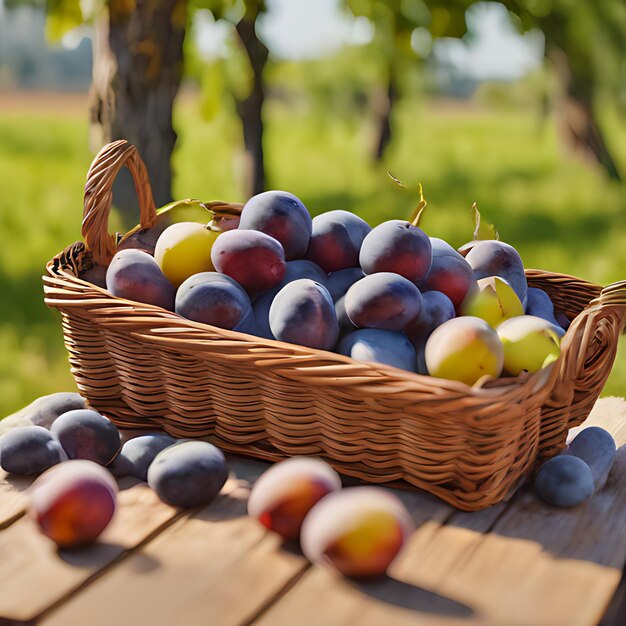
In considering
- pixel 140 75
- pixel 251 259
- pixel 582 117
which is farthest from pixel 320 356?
pixel 582 117

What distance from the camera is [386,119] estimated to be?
7.34 meters

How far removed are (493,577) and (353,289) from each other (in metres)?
0.48

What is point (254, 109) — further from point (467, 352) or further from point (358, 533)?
point (358, 533)

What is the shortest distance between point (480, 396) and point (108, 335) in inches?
26.1

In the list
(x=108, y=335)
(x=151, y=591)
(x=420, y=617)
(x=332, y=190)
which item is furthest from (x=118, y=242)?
(x=332, y=190)

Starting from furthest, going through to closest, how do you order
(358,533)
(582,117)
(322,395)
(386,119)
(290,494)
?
(386,119) → (582,117) → (322,395) → (290,494) → (358,533)

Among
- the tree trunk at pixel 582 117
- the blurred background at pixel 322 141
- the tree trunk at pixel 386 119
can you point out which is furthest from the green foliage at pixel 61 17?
the tree trunk at pixel 582 117

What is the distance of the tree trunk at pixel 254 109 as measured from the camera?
3.73 meters

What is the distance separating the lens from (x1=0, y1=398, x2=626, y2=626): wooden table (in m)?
0.96

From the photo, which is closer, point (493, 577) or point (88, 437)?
point (493, 577)

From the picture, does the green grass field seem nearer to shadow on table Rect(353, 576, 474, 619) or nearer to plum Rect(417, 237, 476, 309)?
plum Rect(417, 237, 476, 309)

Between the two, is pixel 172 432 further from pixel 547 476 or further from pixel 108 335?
pixel 547 476

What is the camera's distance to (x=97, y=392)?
1.49 metres

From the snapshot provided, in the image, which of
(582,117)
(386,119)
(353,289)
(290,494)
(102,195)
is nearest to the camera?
(290,494)
